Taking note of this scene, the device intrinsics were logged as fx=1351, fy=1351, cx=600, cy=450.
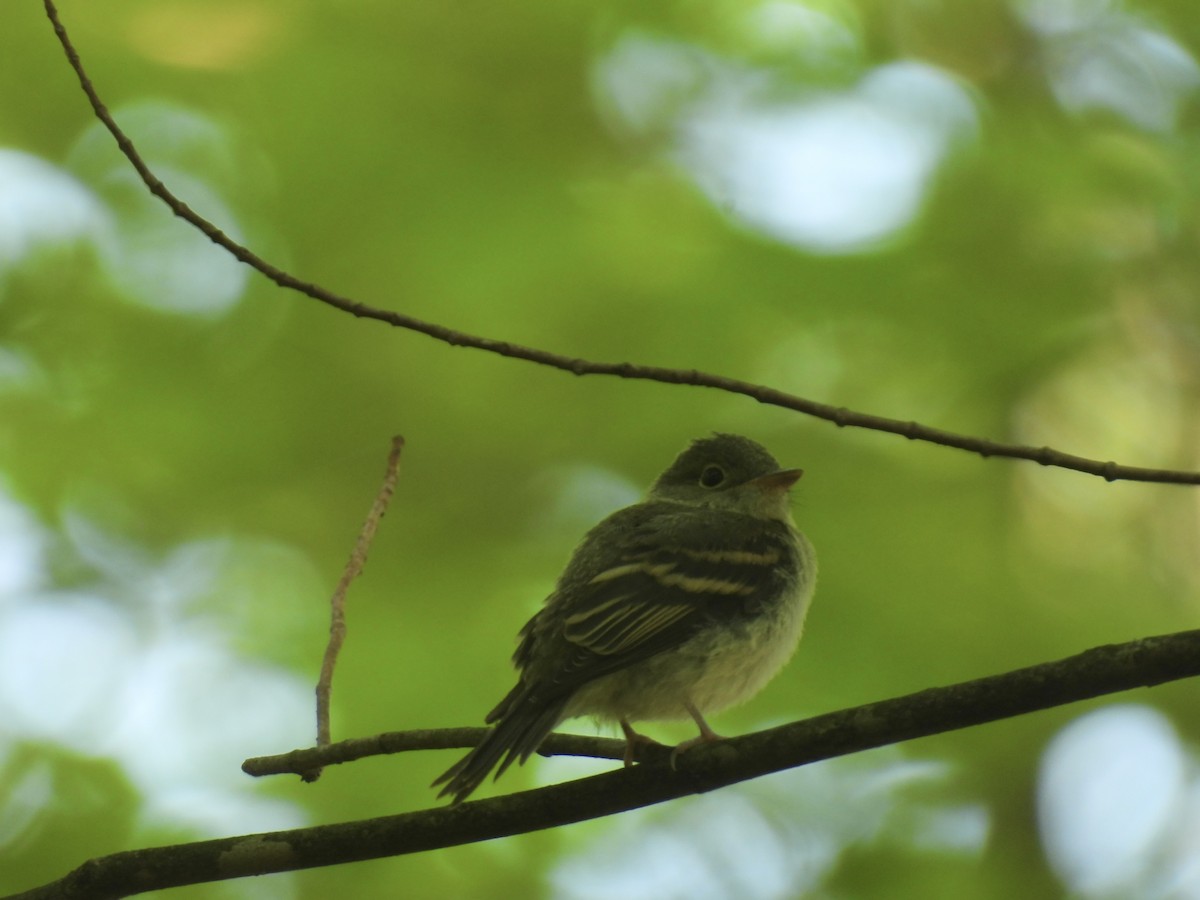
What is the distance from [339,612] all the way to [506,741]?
613 millimetres

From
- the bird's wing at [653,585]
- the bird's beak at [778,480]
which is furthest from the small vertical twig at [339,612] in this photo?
the bird's beak at [778,480]

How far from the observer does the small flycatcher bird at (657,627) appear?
420cm

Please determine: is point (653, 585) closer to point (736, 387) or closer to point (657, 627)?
point (657, 627)

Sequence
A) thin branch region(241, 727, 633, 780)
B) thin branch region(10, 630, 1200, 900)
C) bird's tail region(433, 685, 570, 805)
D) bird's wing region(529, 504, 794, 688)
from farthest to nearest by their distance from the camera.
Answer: bird's wing region(529, 504, 794, 688)
bird's tail region(433, 685, 570, 805)
thin branch region(241, 727, 633, 780)
thin branch region(10, 630, 1200, 900)

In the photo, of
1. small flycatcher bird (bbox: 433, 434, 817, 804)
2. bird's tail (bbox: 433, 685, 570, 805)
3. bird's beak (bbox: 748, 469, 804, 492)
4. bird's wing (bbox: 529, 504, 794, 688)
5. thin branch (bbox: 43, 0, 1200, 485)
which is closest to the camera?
thin branch (bbox: 43, 0, 1200, 485)

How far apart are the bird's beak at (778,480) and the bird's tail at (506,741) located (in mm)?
1588

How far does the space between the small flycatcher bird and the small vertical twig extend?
37 centimetres

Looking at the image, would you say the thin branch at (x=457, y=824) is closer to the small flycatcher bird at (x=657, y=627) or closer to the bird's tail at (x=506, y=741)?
the bird's tail at (x=506, y=741)

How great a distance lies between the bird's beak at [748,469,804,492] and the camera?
535 centimetres

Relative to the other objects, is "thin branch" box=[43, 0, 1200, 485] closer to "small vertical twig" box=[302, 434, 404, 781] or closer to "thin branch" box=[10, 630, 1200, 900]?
"thin branch" box=[10, 630, 1200, 900]

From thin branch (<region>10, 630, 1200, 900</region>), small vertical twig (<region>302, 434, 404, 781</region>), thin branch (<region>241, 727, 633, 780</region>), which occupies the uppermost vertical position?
small vertical twig (<region>302, 434, 404, 781</region>)

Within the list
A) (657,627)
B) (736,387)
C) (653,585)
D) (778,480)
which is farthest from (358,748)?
(778,480)

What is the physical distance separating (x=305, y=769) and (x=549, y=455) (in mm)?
3603

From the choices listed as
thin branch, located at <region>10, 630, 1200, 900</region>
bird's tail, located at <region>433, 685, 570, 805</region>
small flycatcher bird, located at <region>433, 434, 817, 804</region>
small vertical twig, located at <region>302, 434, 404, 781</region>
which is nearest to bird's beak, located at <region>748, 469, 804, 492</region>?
small flycatcher bird, located at <region>433, 434, 817, 804</region>
